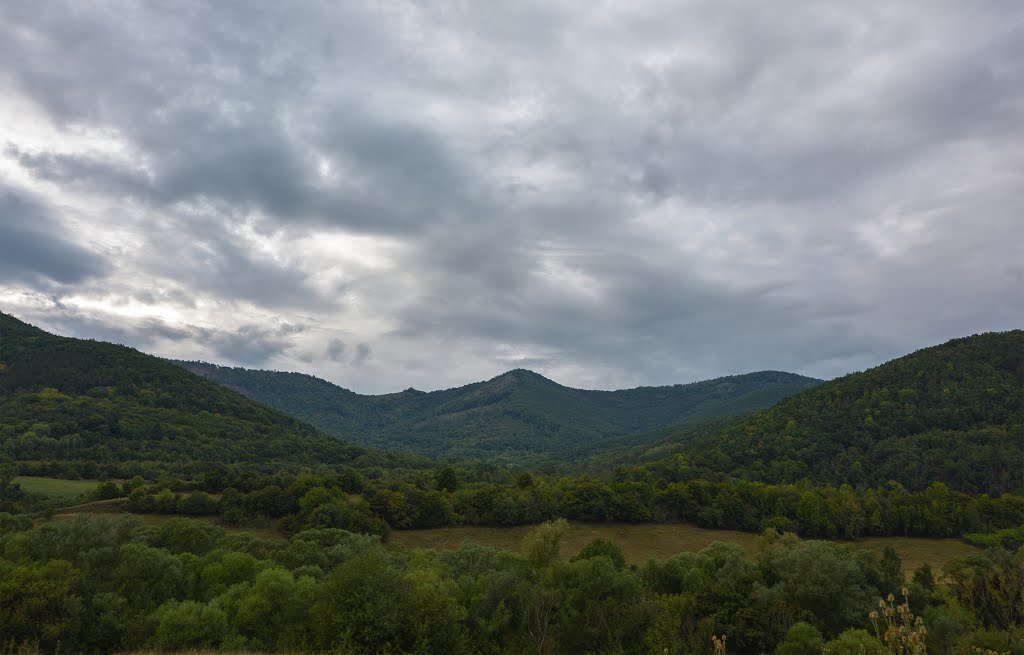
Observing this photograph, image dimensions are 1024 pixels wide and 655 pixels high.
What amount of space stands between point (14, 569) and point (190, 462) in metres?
104

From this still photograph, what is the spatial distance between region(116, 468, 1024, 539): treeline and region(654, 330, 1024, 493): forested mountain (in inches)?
1230

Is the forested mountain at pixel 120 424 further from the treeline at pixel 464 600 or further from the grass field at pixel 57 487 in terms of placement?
the treeline at pixel 464 600

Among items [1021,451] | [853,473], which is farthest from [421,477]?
[1021,451]

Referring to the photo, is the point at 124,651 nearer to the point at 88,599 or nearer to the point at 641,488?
the point at 88,599

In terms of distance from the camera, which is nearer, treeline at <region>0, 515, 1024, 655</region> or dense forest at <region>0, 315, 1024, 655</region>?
treeline at <region>0, 515, 1024, 655</region>

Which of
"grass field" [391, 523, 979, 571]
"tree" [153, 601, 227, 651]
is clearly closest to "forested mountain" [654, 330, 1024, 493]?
"grass field" [391, 523, 979, 571]

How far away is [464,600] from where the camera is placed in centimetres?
4450

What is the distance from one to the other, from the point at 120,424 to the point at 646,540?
146m

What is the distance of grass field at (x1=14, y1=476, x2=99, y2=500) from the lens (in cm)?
9000

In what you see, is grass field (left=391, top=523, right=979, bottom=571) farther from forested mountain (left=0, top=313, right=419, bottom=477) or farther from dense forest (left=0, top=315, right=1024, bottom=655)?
forested mountain (left=0, top=313, right=419, bottom=477)

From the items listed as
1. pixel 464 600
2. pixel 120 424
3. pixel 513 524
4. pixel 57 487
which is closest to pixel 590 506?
pixel 513 524

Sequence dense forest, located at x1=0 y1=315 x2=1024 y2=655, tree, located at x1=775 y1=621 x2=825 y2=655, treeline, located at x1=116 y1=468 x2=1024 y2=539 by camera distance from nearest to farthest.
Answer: dense forest, located at x1=0 y1=315 x2=1024 y2=655 → tree, located at x1=775 y1=621 x2=825 y2=655 → treeline, located at x1=116 y1=468 x2=1024 y2=539

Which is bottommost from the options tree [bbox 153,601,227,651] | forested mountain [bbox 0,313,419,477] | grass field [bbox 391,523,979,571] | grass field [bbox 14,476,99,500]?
grass field [bbox 391,523,979,571]

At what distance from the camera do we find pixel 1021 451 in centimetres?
11169
